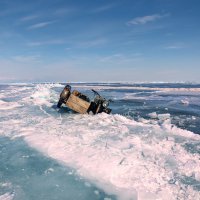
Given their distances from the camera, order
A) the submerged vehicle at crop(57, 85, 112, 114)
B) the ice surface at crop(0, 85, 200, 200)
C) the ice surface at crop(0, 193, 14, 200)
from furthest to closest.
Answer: the submerged vehicle at crop(57, 85, 112, 114)
the ice surface at crop(0, 85, 200, 200)
the ice surface at crop(0, 193, 14, 200)

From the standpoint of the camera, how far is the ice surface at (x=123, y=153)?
744 cm

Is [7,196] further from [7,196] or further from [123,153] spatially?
[123,153]

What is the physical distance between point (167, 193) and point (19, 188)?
13.3 feet

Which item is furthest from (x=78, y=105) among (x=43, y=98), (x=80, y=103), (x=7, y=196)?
(x=43, y=98)

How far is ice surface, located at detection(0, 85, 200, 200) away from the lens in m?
7.44

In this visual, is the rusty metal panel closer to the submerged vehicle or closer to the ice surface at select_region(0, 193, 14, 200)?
the submerged vehicle

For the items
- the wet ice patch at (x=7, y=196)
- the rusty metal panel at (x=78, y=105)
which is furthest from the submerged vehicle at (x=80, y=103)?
the wet ice patch at (x=7, y=196)

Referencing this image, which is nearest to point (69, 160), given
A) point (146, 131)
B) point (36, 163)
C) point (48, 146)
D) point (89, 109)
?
point (36, 163)

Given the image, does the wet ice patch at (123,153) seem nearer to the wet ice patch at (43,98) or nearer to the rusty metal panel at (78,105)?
the rusty metal panel at (78,105)

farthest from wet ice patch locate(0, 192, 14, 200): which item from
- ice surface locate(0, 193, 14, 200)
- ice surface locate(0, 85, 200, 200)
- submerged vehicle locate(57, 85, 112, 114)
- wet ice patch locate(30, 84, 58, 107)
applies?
wet ice patch locate(30, 84, 58, 107)

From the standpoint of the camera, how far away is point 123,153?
10.3 metres

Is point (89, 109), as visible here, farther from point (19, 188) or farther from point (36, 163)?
point (19, 188)

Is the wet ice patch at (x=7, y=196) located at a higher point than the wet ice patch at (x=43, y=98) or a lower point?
higher

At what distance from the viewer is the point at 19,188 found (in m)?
7.16
